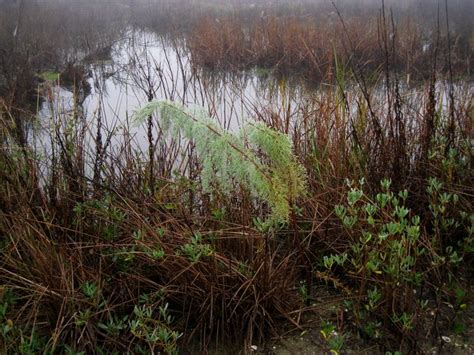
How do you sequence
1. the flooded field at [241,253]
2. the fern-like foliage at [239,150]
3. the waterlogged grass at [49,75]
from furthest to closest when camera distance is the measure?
1. the waterlogged grass at [49,75]
2. the flooded field at [241,253]
3. the fern-like foliage at [239,150]

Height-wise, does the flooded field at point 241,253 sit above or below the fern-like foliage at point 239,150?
below

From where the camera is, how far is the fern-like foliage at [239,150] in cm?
149

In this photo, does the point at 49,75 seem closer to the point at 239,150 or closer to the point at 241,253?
the point at 241,253

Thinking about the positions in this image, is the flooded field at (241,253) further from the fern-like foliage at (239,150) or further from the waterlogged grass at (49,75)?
the waterlogged grass at (49,75)

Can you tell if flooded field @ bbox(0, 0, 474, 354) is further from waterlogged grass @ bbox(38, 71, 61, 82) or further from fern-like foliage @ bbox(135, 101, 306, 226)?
waterlogged grass @ bbox(38, 71, 61, 82)

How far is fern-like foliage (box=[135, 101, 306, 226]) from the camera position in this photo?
1485 millimetres

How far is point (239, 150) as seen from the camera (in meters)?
1.50

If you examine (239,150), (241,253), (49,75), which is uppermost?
(239,150)

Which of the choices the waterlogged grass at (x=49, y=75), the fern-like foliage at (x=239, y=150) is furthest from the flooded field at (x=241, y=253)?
the waterlogged grass at (x=49, y=75)

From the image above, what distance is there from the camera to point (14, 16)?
410 inches

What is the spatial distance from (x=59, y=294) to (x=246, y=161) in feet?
2.78

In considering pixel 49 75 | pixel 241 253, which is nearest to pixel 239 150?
pixel 241 253

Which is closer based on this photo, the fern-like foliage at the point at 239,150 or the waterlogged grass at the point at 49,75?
the fern-like foliage at the point at 239,150

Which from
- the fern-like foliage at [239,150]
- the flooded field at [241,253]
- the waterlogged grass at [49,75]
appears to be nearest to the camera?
the fern-like foliage at [239,150]
